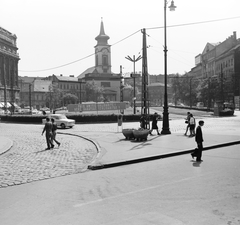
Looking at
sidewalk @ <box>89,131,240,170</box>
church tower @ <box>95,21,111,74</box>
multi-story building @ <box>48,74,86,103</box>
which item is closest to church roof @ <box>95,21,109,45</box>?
church tower @ <box>95,21,111,74</box>

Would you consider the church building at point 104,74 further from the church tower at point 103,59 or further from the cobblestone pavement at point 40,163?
the cobblestone pavement at point 40,163

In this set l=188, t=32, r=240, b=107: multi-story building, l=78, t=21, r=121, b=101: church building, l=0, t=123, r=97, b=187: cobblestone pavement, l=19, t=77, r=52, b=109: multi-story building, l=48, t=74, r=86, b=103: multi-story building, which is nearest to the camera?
l=0, t=123, r=97, b=187: cobblestone pavement

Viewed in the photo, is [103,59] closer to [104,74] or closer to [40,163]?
[104,74]

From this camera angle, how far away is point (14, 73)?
312 feet

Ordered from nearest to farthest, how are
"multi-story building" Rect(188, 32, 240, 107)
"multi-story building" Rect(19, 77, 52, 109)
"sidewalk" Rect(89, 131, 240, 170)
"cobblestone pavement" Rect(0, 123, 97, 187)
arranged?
"cobblestone pavement" Rect(0, 123, 97, 187) → "sidewalk" Rect(89, 131, 240, 170) → "multi-story building" Rect(188, 32, 240, 107) → "multi-story building" Rect(19, 77, 52, 109)

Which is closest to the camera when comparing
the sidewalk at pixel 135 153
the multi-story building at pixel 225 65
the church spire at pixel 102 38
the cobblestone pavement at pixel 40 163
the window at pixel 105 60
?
the cobblestone pavement at pixel 40 163

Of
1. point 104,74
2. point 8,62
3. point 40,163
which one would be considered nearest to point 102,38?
point 104,74

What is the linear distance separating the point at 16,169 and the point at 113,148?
5425 mm

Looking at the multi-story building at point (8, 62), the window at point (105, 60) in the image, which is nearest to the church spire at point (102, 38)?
the window at point (105, 60)

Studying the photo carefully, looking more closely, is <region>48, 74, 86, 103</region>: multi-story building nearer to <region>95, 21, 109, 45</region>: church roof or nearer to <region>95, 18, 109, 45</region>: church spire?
<region>95, 18, 109, 45</region>: church spire

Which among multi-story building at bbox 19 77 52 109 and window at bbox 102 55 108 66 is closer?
multi-story building at bbox 19 77 52 109

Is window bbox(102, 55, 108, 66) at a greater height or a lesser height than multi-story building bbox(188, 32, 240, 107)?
greater

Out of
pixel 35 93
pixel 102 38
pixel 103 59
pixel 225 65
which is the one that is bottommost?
pixel 35 93

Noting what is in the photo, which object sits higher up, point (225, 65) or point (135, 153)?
point (225, 65)
